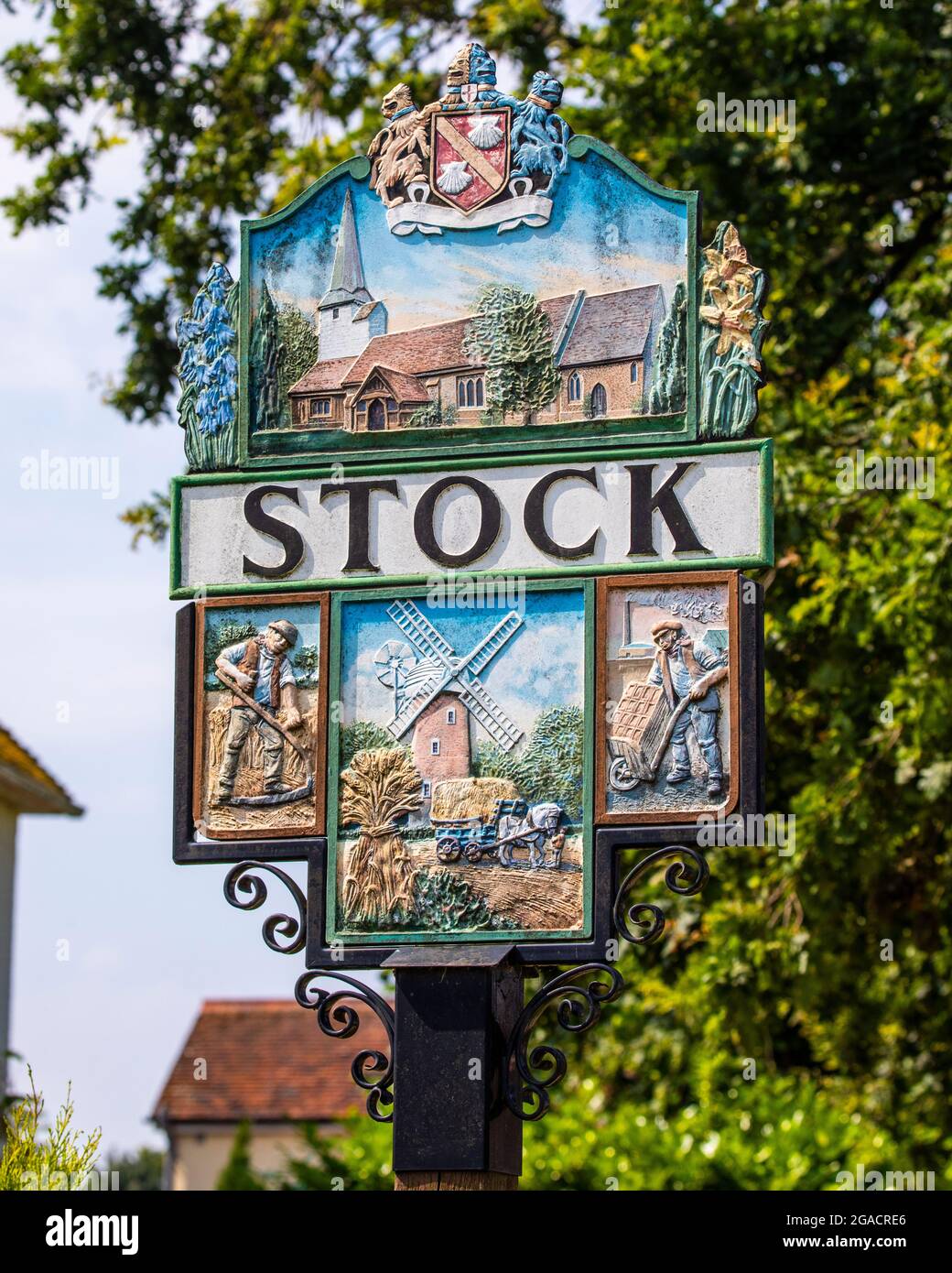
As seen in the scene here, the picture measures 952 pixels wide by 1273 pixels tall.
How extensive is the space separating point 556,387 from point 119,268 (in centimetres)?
928

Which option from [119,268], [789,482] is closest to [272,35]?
[119,268]

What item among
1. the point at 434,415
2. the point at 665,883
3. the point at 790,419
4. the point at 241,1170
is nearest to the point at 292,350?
the point at 434,415

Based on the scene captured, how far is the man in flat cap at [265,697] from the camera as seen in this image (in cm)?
678

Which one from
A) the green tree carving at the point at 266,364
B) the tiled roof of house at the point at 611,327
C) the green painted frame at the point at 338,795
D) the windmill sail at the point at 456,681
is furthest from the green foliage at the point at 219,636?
the tiled roof of house at the point at 611,327

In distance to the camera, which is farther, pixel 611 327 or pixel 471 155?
pixel 471 155

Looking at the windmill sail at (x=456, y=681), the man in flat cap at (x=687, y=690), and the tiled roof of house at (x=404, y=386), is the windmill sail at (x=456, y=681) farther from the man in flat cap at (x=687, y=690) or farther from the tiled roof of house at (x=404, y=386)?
the tiled roof of house at (x=404, y=386)

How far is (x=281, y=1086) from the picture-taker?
3859 cm

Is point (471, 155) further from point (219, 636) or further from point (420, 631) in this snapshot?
point (219, 636)

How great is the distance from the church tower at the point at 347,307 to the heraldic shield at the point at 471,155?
1.23 ft

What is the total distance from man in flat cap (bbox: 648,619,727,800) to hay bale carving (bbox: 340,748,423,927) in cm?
87

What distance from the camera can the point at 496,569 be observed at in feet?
22.1

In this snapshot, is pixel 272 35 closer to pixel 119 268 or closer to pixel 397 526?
pixel 119 268

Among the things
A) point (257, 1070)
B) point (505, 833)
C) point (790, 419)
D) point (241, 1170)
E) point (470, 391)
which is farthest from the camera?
point (257, 1070)

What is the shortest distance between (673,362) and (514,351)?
559 mm
